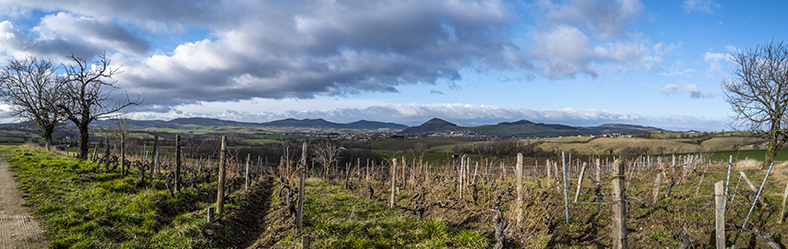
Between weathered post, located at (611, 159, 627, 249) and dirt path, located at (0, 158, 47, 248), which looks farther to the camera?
dirt path, located at (0, 158, 47, 248)

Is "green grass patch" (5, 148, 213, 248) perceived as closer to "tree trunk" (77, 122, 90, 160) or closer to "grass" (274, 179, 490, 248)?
"grass" (274, 179, 490, 248)

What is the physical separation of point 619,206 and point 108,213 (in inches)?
432

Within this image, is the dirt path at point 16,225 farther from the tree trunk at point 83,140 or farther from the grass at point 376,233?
the tree trunk at point 83,140

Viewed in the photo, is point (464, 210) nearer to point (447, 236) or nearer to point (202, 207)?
point (447, 236)

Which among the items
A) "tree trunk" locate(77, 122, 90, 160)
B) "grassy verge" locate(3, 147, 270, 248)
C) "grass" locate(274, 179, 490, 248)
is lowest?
"grass" locate(274, 179, 490, 248)

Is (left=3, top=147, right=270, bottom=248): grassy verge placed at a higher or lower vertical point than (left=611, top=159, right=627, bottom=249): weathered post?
lower

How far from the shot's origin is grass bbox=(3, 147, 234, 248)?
6805 millimetres

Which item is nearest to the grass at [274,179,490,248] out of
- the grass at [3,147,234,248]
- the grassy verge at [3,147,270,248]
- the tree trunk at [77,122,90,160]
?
the grassy verge at [3,147,270,248]

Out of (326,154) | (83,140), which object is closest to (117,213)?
(83,140)

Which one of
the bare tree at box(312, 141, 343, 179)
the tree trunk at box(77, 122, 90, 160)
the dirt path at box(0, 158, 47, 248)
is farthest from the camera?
the bare tree at box(312, 141, 343, 179)

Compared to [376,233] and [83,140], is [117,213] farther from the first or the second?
[83,140]

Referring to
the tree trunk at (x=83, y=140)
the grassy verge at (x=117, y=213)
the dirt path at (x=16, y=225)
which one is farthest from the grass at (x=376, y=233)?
the tree trunk at (x=83, y=140)

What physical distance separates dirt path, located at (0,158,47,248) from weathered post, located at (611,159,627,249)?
9.95 metres

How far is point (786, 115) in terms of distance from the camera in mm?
17797
